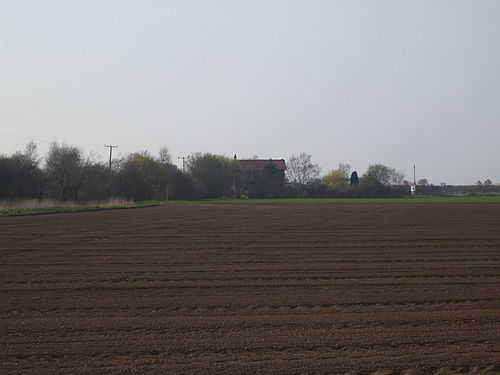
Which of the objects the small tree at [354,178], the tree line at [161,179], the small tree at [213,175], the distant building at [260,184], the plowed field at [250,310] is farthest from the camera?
the small tree at [354,178]

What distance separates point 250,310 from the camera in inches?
305

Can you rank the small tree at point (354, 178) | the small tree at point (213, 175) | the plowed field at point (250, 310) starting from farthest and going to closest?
the small tree at point (354, 178) < the small tree at point (213, 175) < the plowed field at point (250, 310)

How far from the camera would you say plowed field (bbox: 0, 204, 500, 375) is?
5.57 m

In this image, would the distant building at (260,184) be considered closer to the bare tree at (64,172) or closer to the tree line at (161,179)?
the tree line at (161,179)

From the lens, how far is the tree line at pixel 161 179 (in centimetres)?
5182

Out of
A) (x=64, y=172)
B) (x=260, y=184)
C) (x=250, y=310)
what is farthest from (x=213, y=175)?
(x=250, y=310)

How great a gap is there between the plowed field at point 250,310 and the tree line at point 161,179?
3955 cm

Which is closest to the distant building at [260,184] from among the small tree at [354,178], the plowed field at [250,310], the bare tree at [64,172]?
the small tree at [354,178]

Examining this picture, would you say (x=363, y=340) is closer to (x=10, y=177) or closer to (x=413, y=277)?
(x=413, y=277)

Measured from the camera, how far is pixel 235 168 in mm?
100188

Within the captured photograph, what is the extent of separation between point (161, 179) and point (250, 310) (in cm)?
7763

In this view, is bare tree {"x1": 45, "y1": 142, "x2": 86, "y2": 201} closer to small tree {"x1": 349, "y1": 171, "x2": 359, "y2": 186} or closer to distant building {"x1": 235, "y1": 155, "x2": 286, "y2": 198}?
distant building {"x1": 235, "y1": 155, "x2": 286, "y2": 198}

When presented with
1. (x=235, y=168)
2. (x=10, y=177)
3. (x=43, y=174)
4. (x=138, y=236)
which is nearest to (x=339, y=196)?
(x=235, y=168)

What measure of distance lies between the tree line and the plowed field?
130 feet
